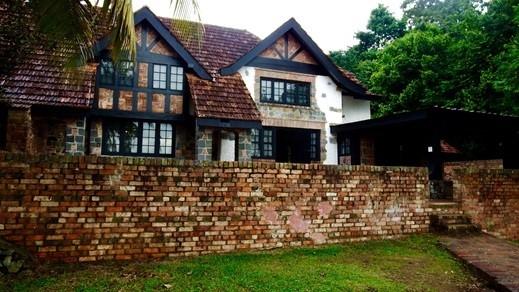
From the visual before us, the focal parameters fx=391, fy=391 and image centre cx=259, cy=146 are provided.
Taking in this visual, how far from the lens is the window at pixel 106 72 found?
12.9 metres

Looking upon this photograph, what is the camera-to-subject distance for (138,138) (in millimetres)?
13398

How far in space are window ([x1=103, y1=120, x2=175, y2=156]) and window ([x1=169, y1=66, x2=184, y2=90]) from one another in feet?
4.43

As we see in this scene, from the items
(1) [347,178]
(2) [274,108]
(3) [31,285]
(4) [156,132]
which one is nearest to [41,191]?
(3) [31,285]

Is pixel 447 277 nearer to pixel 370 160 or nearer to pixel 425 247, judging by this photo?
pixel 425 247

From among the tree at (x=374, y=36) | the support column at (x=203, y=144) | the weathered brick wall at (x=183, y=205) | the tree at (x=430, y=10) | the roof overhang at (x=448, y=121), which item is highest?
the tree at (x=430, y=10)

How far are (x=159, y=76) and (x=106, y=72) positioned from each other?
5.61 feet

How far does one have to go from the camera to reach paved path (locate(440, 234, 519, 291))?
6.41m

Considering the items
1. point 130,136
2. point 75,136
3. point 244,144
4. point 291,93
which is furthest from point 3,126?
point 291,93

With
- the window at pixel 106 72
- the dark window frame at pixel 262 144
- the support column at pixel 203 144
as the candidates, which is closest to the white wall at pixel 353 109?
the dark window frame at pixel 262 144

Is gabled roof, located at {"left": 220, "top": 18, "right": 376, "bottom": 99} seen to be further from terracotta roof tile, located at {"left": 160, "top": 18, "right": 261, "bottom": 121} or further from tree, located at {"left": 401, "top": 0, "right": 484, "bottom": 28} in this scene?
tree, located at {"left": 401, "top": 0, "right": 484, "bottom": 28}

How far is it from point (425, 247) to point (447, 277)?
1463 mm

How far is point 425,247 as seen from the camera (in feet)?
26.6

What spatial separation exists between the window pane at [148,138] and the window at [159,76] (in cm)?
137

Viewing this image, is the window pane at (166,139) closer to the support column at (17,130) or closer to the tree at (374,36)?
the support column at (17,130)
